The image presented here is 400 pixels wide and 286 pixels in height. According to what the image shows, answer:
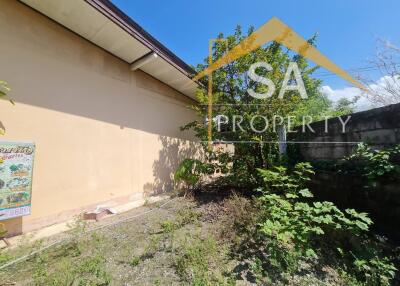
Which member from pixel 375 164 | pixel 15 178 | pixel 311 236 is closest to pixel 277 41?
pixel 375 164

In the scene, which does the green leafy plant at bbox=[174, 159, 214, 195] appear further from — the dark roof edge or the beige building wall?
the dark roof edge

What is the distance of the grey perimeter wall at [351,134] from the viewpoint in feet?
10.9

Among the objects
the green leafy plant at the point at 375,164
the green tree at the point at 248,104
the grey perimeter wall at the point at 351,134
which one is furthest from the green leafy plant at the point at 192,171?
the green leafy plant at the point at 375,164

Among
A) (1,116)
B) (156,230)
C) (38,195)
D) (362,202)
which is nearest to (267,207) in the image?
(362,202)

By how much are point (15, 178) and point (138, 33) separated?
3.42 meters

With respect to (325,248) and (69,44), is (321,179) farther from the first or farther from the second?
(69,44)

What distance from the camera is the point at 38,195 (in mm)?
3703

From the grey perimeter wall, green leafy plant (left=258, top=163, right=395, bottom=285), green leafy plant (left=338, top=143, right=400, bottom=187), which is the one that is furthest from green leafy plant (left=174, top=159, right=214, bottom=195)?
green leafy plant (left=338, top=143, right=400, bottom=187)

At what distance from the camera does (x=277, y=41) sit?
555 cm

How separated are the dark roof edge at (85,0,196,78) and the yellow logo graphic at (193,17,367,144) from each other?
1.73 ft

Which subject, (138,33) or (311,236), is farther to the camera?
(138,33)

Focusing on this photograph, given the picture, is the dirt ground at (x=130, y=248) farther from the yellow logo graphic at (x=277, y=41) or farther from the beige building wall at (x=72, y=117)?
the yellow logo graphic at (x=277, y=41)

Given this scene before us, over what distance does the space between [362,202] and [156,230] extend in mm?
3193

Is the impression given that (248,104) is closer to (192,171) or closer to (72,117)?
(192,171)
